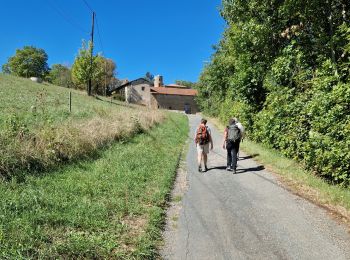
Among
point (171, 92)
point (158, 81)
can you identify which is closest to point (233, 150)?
point (171, 92)

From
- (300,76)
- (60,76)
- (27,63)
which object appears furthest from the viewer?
(27,63)

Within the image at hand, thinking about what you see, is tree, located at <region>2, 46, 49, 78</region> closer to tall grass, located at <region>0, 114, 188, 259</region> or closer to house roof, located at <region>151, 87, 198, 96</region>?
house roof, located at <region>151, 87, 198, 96</region>

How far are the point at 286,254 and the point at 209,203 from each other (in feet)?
8.48

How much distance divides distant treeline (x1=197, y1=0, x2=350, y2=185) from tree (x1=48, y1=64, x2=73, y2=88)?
72875 millimetres

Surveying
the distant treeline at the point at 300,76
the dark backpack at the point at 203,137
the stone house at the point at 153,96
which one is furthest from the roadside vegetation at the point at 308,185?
the stone house at the point at 153,96

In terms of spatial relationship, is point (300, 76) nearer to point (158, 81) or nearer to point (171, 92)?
point (171, 92)

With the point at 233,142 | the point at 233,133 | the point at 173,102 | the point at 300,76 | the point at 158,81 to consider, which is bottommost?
the point at 233,142

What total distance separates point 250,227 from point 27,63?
9851 cm

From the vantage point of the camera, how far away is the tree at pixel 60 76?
84.2 m

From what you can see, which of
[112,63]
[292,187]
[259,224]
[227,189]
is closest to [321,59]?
[292,187]

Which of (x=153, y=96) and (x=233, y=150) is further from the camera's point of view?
(x=153, y=96)

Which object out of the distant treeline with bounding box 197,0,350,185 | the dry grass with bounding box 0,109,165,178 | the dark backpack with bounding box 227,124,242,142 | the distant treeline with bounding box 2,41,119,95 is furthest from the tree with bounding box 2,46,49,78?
the dark backpack with bounding box 227,124,242,142

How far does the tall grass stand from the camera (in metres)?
4.53

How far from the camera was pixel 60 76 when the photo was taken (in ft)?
292
